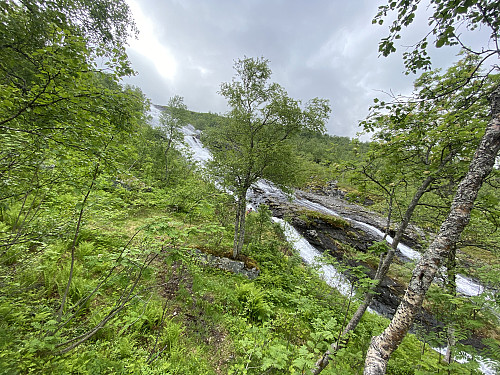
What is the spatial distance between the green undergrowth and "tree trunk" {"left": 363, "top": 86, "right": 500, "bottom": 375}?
1.63 ft

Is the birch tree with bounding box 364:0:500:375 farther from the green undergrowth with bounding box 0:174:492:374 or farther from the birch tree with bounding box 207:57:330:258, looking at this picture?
the birch tree with bounding box 207:57:330:258

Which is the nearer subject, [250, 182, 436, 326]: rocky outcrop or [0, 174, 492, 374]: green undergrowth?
[0, 174, 492, 374]: green undergrowth

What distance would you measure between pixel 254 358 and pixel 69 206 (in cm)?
547

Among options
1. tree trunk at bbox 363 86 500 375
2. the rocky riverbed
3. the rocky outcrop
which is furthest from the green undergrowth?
the rocky outcrop

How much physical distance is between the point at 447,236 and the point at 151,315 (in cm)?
573

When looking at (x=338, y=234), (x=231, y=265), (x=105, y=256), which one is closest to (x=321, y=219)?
(x=338, y=234)

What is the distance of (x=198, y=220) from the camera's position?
12328 millimetres

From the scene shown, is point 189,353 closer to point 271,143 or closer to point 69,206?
point 69,206

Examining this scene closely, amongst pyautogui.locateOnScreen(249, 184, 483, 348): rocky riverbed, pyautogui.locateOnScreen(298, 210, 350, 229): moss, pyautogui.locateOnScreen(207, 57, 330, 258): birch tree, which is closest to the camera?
pyautogui.locateOnScreen(207, 57, 330, 258): birch tree

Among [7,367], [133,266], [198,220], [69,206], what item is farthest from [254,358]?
[198,220]

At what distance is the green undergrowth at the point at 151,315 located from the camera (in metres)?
2.48

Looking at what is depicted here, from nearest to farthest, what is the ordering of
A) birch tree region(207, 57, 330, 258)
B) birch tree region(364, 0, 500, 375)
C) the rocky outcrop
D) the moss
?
birch tree region(364, 0, 500, 375), birch tree region(207, 57, 330, 258), the rocky outcrop, the moss

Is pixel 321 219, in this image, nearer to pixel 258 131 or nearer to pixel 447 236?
pixel 258 131

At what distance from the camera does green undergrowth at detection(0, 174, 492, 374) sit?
2.48 m
